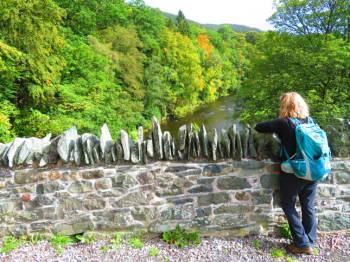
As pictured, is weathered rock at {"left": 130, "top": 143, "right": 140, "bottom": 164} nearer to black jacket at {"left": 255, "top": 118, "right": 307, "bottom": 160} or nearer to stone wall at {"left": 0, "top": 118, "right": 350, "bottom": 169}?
stone wall at {"left": 0, "top": 118, "right": 350, "bottom": 169}

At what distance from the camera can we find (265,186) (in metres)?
3.44

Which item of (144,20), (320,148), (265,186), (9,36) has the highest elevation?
(144,20)

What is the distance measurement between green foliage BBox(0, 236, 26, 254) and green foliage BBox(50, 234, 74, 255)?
14.1 inches

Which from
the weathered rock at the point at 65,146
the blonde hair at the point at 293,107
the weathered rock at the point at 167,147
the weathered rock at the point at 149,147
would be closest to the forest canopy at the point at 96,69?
the blonde hair at the point at 293,107

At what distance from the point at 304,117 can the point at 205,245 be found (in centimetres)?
176

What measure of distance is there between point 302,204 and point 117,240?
2117 mm

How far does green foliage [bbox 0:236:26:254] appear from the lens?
11.0 feet

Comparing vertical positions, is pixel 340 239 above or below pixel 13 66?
below

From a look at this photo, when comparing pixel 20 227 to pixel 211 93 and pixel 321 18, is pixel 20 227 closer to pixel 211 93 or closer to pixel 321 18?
pixel 321 18

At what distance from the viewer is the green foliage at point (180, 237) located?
3407 mm

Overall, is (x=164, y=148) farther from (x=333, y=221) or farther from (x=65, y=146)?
(x=333, y=221)

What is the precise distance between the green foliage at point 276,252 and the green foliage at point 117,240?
1689mm

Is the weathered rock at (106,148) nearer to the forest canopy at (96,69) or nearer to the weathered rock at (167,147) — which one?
the weathered rock at (167,147)

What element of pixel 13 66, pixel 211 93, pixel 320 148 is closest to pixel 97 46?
pixel 13 66
